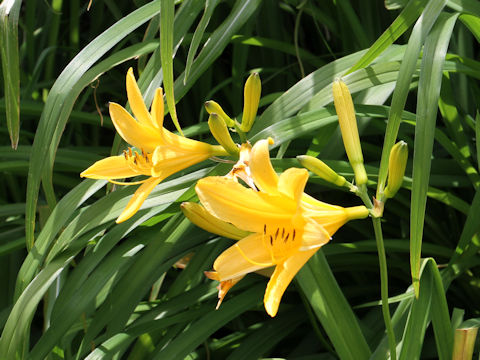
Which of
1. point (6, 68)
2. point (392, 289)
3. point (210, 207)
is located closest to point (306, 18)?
point (392, 289)

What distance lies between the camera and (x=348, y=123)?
684 mm

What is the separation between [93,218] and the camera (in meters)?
0.98

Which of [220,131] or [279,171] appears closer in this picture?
[220,131]

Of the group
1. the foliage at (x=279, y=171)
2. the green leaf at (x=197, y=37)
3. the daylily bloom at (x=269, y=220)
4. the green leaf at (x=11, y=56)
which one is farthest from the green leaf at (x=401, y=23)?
the green leaf at (x=11, y=56)

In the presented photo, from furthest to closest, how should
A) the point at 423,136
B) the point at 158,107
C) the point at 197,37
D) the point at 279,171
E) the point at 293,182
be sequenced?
the point at 279,171
the point at 197,37
the point at 423,136
the point at 158,107
the point at 293,182

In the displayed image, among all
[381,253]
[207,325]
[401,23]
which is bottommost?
[207,325]

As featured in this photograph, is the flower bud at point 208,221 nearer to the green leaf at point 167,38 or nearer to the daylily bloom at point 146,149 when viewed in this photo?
the daylily bloom at point 146,149

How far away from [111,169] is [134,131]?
0.20ft

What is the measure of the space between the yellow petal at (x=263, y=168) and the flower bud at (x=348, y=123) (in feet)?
0.42

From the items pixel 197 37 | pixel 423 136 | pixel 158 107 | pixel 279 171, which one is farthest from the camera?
pixel 279 171

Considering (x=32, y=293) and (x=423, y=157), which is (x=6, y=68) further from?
(x=423, y=157)

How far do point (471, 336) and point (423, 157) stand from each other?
0.28 meters

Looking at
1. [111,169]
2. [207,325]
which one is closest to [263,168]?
[111,169]

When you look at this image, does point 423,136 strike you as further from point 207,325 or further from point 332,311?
point 207,325
